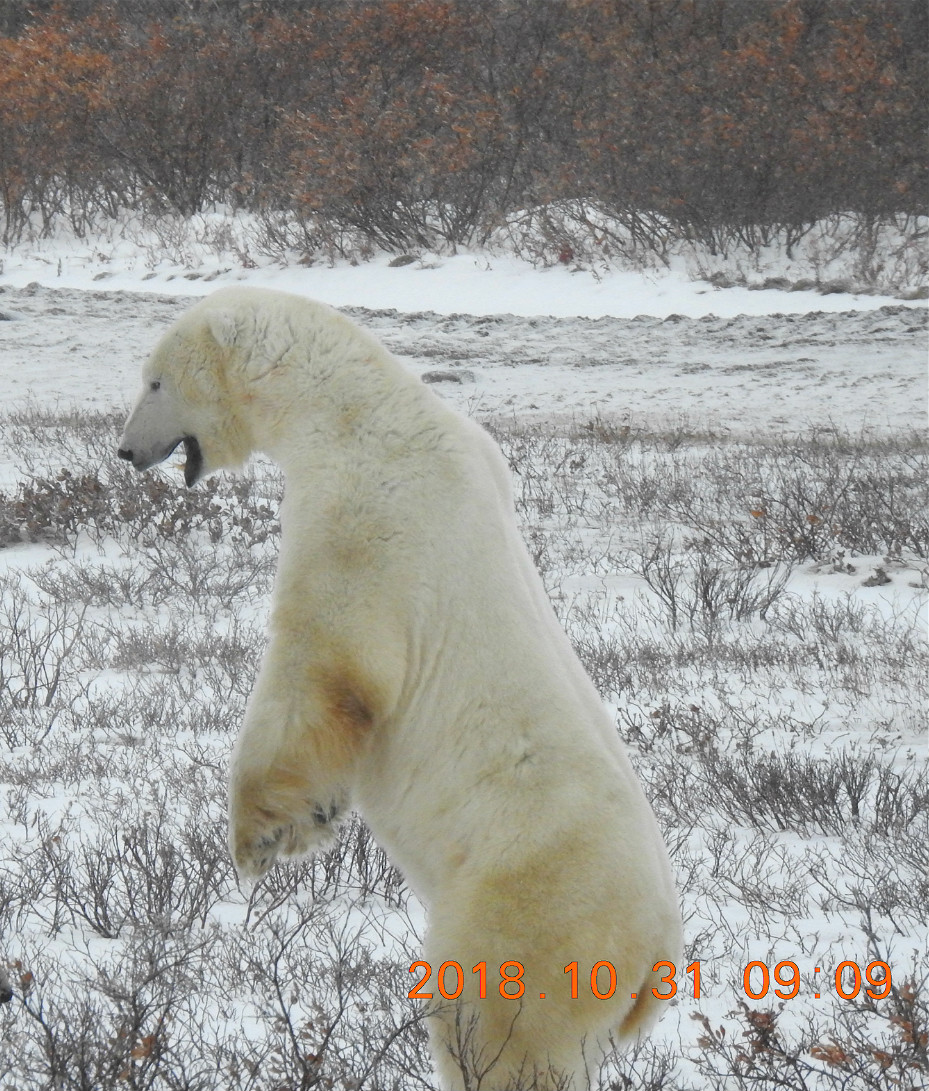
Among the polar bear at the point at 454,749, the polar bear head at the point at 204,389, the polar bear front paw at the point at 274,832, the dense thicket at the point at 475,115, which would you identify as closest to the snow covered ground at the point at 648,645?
the polar bear front paw at the point at 274,832

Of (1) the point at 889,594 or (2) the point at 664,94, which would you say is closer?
(1) the point at 889,594

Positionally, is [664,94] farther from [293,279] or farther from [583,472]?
[583,472]

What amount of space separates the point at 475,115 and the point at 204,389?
15378mm

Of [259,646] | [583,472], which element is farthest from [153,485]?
[583,472]

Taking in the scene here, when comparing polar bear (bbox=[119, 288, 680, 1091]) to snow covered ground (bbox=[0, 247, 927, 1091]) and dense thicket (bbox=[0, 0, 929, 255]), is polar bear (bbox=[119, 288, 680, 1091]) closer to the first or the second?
snow covered ground (bbox=[0, 247, 927, 1091])

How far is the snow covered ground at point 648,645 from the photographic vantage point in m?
2.83

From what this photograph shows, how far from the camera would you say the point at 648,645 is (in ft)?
16.7

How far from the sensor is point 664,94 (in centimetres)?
1573

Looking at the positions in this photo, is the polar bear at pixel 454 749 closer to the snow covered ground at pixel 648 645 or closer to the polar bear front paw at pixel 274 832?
the polar bear front paw at pixel 274 832

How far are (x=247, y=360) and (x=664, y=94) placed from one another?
588 inches

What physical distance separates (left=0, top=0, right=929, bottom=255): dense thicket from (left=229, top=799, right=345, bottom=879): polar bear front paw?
1351cm

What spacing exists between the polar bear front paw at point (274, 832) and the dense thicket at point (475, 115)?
44.3ft

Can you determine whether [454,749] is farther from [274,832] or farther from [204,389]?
[204,389]

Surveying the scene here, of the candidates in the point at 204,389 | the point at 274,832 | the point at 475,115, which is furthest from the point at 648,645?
the point at 475,115
